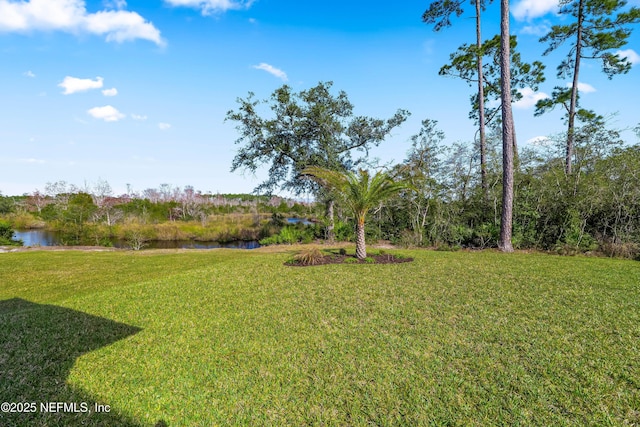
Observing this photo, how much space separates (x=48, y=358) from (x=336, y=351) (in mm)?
2974

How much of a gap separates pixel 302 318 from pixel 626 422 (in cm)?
300

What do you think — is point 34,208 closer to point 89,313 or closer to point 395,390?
point 89,313

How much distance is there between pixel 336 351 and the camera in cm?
296

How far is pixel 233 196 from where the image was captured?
221 ft

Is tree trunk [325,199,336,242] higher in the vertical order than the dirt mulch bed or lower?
higher

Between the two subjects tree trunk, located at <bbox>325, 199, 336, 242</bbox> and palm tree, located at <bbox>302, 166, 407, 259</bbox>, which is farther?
tree trunk, located at <bbox>325, 199, 336, 242</bbox>

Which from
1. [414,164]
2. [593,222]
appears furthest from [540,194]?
[414,164]
